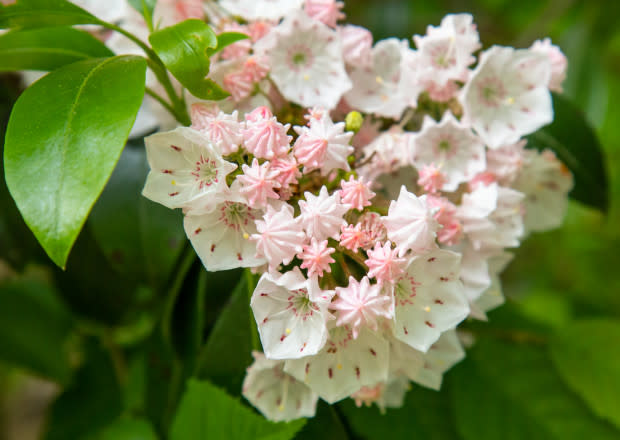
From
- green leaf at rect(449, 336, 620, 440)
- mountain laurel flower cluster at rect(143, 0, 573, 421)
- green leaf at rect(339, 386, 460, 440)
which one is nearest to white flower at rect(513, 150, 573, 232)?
mountain laurel flower cluster at rect(143, 0, 573, 421)

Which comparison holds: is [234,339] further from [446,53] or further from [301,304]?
[446,53]

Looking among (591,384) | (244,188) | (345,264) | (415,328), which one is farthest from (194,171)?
(591,384)

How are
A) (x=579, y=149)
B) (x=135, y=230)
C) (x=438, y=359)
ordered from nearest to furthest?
(x=438, y=359) < (x=135, y=230) < (x=579, y=149)

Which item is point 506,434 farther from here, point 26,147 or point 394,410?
point 26,147

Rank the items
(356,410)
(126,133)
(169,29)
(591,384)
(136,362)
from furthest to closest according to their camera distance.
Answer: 1. (136,362)
2. (591,384)
3. (356,410)
4. (169,29)
5. (126,133)

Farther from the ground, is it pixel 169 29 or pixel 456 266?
pixel 169 29

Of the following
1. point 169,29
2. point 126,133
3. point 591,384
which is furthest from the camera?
point 591,384

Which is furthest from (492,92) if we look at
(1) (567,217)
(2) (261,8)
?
(1) (567,217)

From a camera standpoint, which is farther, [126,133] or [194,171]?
[194,171]
